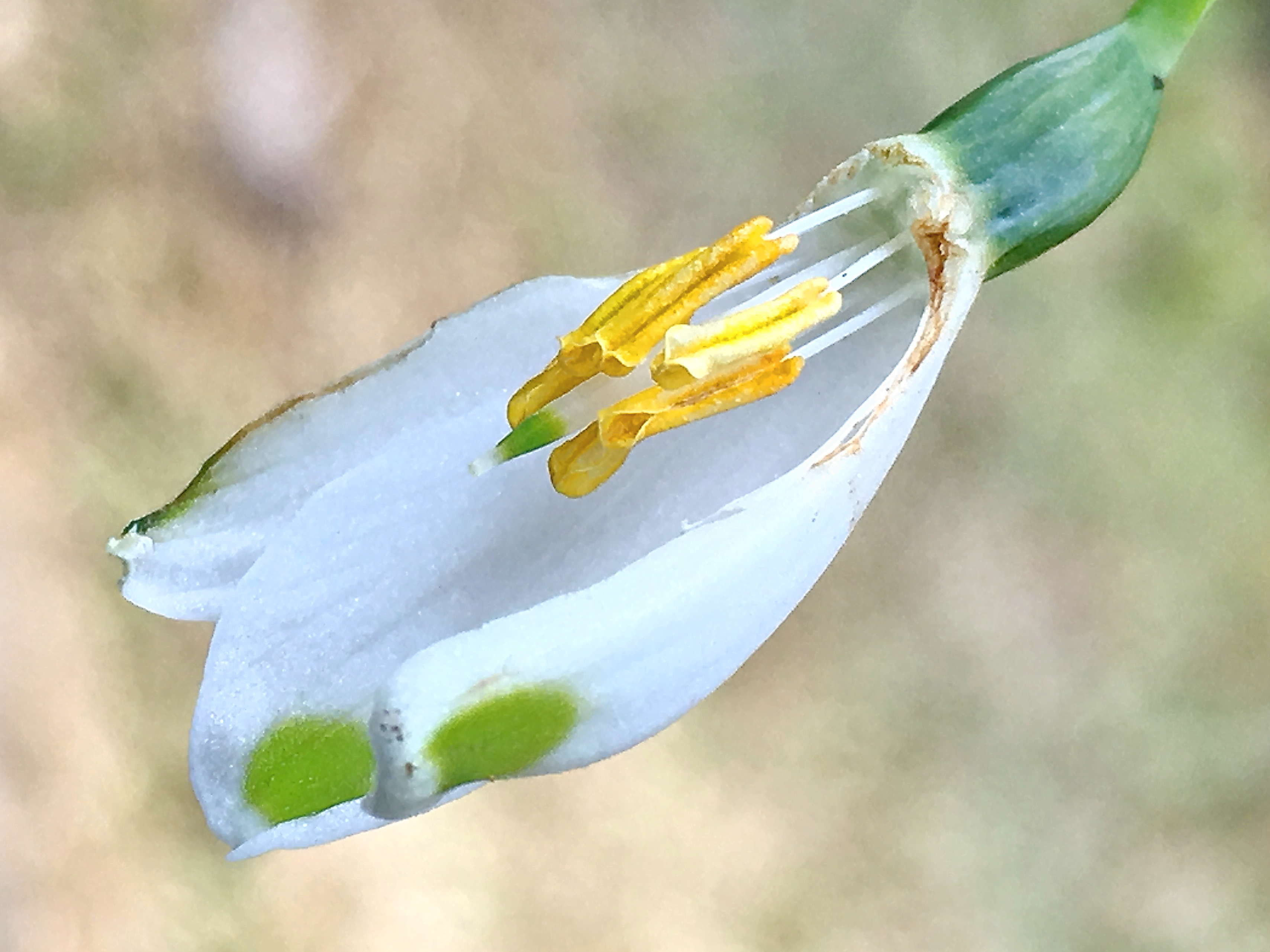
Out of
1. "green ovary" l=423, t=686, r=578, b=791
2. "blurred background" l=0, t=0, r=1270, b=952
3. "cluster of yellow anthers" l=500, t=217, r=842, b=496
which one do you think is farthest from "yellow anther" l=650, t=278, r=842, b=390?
"blurred background" l=0, t=0, r=1270, b=952

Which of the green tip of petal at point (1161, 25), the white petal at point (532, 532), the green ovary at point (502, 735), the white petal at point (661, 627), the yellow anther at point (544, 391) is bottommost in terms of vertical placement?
the green ovary at point (502, 735)

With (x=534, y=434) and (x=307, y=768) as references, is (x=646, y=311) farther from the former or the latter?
(x=307, y=768)

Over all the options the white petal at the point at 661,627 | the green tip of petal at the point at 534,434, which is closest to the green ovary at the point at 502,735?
the white petal at the point at 661,627

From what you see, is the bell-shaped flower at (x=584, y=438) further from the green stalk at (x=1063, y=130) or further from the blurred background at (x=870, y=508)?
the blurred background at (x=870, y=508)

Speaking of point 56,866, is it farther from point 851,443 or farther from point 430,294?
point 851,443

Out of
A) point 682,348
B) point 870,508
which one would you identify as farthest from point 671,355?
point 870,508

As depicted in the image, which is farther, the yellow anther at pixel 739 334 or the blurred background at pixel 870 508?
the blurred background at pixel 870 508

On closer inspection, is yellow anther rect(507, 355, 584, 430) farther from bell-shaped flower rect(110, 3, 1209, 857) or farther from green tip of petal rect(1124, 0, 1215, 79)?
green tip of petal rect(1124, 0, 1215, 79)

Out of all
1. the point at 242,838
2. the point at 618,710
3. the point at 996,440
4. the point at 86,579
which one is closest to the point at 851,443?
the point at 618,710
